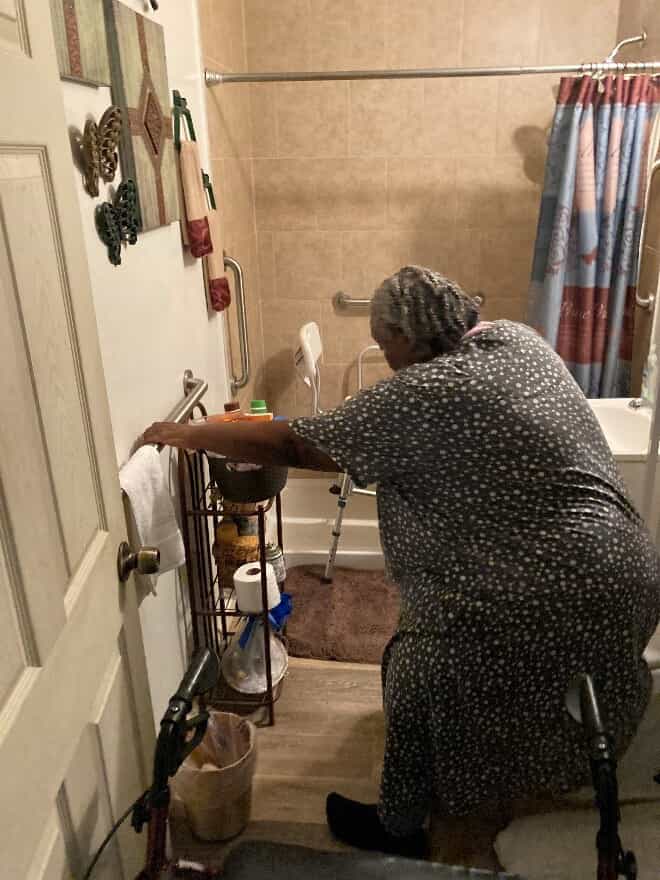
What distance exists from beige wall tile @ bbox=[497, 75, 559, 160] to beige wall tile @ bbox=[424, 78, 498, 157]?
35 millimetres

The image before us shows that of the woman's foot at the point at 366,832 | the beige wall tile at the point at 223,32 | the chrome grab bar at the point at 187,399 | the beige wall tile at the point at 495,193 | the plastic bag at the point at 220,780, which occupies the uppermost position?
the beige wall tile at the point at 223,32

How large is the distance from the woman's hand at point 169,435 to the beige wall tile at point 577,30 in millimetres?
2155

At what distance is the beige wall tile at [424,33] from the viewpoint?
2.63 m

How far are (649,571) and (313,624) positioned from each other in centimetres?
126

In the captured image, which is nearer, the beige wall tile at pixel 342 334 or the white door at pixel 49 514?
the white door at pixel 49 514

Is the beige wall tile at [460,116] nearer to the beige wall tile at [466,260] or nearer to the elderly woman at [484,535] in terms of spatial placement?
the beige wall tile at [466,260]

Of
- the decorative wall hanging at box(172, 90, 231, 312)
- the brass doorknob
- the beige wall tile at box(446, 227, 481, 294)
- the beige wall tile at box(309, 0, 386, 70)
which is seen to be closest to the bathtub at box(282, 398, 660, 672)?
the beige wall tile at box(446, 227, 481, 294)

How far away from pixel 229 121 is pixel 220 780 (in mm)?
2040

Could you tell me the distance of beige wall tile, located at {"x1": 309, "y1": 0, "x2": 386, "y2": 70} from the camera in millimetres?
2648

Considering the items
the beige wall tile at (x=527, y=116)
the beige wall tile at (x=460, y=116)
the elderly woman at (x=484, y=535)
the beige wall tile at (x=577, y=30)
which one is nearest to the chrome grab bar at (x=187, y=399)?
the elderly woman at (x=484, y=535)

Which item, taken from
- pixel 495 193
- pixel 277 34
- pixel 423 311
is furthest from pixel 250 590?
pixel 277 34

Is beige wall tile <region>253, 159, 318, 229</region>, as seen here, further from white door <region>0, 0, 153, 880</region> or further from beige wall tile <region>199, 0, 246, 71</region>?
white door <region>0, 0, 153, 880</region>

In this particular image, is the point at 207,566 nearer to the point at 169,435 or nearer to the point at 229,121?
the point at 169,435

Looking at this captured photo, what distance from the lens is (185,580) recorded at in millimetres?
1914
